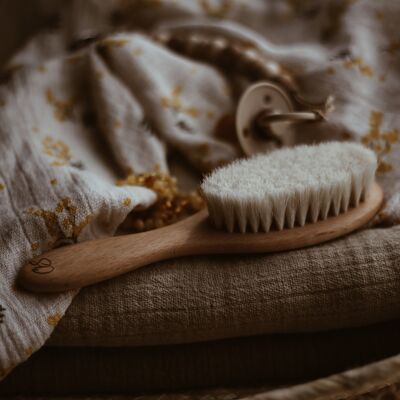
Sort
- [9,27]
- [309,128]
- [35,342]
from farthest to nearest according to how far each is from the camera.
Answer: [9,27] < [309,128] < [35,342]

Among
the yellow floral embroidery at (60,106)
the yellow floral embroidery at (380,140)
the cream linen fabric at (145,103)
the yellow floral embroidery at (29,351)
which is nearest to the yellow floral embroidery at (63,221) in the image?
the cream linen fabric at (145,103)

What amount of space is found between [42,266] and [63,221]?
6 centimetres

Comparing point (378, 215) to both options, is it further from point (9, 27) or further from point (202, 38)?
point (9, 27)

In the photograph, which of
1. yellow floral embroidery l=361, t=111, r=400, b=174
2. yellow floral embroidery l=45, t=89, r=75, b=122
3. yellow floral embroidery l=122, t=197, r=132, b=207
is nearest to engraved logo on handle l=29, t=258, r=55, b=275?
yellow floral embroidery l=122, t=197, r=132, b=207

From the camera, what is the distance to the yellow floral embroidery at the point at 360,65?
0.74 m

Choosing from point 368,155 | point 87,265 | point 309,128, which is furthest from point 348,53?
point 87,265

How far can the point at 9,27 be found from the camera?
0.98m

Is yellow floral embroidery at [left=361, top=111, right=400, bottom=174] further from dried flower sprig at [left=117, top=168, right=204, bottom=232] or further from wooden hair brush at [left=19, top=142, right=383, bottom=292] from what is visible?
dried flower sprig at [left=117, top=168, right=204, bottom=232]

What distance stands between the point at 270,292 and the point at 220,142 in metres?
0.28

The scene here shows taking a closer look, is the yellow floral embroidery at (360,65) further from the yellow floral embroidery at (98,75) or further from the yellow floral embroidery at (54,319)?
the yellow floral embroidery at (54,319)

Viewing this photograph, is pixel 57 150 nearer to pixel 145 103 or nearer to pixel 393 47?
pixel 145 103

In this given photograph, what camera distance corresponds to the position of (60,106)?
28.5 inches

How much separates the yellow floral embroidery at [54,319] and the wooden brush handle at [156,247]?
0.02 m

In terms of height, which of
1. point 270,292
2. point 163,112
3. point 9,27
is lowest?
point 270,292
